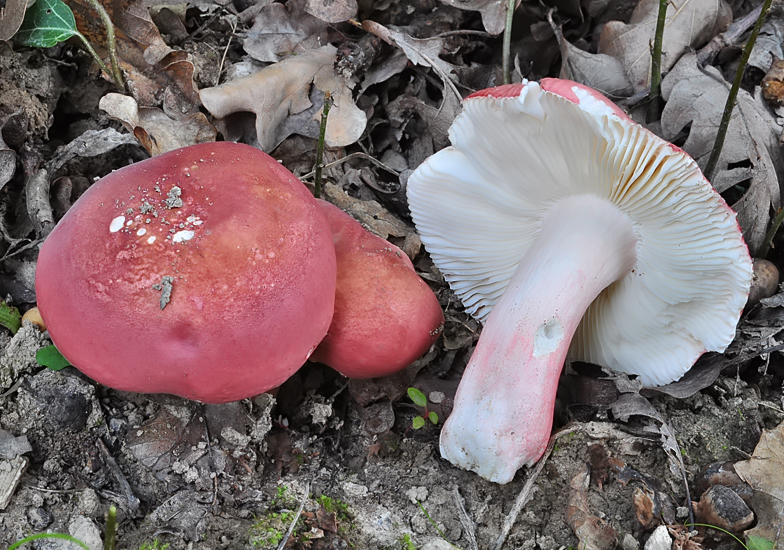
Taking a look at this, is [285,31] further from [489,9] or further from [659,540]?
[659,540]

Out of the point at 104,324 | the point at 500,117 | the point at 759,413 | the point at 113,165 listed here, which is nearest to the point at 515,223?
the point at 500,117

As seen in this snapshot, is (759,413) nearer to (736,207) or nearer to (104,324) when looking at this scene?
(736,207)

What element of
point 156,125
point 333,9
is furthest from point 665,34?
point 156,125

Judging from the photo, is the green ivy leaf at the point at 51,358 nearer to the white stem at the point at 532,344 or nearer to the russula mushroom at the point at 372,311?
the russula mushroom at the point at 372,311

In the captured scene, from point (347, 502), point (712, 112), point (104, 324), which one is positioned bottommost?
point (347, 502)

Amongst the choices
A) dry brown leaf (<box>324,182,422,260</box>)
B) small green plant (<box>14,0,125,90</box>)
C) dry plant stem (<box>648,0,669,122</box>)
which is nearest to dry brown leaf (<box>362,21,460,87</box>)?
dry brown leaf (<box>324,182,422,260</box>)

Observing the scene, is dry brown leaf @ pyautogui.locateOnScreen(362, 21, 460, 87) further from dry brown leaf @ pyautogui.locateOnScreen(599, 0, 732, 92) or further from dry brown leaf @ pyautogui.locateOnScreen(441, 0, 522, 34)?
dry brown leaf @ pyautogui.locateOnScreen(599, 0, 732, 92)

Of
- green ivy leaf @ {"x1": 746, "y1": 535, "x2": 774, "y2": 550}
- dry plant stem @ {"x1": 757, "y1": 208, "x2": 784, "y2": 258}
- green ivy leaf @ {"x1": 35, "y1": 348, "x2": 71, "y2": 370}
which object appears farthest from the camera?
dry plant stem @ {"x1": 757, "y1": 208, "x2": 784, "y2": 258}
